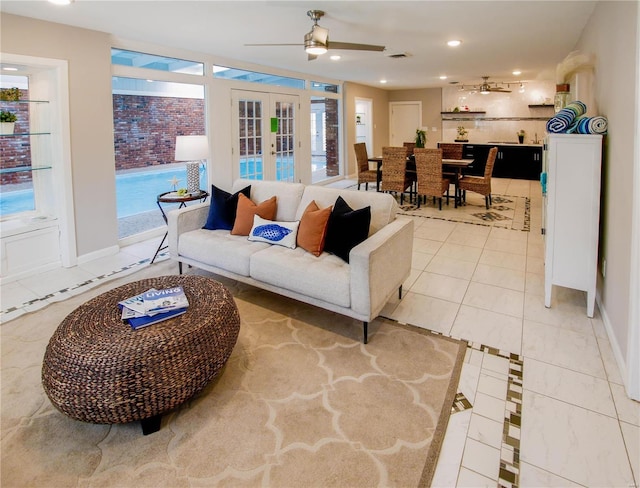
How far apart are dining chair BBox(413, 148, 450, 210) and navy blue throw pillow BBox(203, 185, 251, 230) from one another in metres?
3.62

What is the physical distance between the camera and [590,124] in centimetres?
284

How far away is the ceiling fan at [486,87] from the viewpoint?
9024mm

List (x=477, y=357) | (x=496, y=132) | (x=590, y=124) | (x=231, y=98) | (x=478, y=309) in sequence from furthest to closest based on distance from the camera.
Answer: (x=496, y=132) < (x=231, y=98) < (x=478, y=309) < (x=590, y=124) < (x=477, y=357)

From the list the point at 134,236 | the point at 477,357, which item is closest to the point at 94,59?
the point at 134,236

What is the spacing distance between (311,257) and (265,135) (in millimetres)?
4643

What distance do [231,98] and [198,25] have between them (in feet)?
7.03

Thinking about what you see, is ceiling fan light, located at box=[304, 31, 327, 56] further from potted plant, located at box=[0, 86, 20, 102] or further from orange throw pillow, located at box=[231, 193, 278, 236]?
potted plant, located at box=[0, 86, 20, 102]

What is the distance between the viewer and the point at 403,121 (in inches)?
477

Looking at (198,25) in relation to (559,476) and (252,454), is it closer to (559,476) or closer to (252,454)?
(252,454)

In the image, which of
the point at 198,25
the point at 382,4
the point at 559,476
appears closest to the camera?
the point at 559,476

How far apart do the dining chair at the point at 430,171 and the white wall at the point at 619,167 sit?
10.1 feet

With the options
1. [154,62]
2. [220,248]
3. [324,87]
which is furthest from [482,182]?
[154,62]

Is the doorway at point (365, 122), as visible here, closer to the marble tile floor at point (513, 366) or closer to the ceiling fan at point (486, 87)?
the ceiling fan at point (486, 87)

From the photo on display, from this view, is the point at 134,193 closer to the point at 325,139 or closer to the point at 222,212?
the point at 325,139
